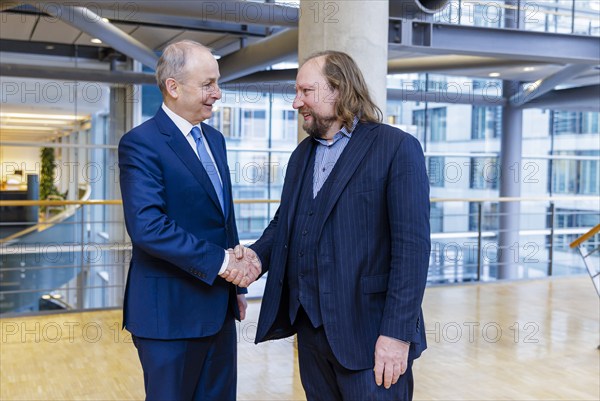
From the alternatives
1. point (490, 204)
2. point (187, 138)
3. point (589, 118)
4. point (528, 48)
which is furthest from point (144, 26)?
point (589, 118)

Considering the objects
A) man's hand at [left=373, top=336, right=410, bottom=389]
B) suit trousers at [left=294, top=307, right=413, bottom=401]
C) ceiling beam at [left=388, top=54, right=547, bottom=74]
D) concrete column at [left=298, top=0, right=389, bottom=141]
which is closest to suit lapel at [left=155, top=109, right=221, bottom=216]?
suit trousers at [left=294, top=307, right=413, bottom=401]

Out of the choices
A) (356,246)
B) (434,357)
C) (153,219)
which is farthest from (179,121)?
(434,357)

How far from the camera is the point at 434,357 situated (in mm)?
4438

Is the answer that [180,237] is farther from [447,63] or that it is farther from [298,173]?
[447,63]

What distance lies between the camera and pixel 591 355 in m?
4.52

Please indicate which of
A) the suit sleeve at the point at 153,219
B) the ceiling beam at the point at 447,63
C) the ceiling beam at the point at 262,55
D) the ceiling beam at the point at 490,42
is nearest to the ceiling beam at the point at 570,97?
the ceiling beam at the point at 447,63

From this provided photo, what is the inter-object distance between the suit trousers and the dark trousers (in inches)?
10.0

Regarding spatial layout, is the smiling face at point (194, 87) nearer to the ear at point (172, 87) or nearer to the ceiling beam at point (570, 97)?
the ear at point (172, 87)

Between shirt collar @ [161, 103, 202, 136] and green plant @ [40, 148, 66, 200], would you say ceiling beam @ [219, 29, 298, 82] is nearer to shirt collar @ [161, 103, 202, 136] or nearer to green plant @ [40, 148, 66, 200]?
green plant @ [40, 148, 66, 200]

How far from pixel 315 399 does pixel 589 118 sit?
48.3ft

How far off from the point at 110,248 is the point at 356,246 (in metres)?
6.74

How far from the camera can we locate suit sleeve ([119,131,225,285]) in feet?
6.07

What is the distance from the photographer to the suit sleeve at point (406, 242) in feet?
5.92

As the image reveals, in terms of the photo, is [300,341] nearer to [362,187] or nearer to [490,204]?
[362,187]
